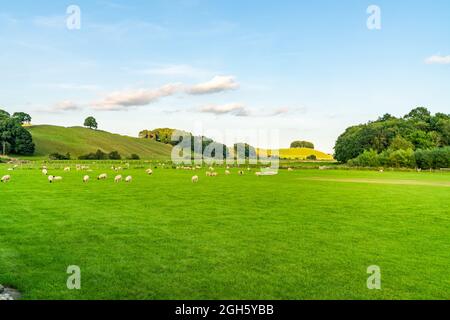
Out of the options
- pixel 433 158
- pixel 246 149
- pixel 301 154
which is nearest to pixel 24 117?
pixel 246 149

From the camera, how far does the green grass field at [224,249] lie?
9.37 meters

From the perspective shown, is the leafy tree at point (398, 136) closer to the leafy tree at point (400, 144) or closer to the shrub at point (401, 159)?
the leafy tree at point (400, 144)

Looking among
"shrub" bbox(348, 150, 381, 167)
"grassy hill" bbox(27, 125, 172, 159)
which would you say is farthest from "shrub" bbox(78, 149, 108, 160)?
"shrub" bbox(348, 150, 381, 167)

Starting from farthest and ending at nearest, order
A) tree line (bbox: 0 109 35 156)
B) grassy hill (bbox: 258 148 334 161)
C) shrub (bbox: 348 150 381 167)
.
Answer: grassy hill (bbox: 258 148 334 161), tree line (bbox: 0 109 35 156), shrub (bbox: 348 150 381 167)

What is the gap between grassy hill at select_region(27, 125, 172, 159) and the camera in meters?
141

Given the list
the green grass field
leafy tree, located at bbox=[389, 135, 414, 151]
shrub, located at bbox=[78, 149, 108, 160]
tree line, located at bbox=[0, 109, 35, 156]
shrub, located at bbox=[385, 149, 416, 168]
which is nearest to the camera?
the green grass field

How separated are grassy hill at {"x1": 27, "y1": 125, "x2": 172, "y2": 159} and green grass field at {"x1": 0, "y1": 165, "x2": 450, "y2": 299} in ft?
405

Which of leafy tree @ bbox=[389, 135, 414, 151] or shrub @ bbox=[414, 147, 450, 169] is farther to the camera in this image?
leafy tree @ bbox=[389, 135, 414, 151]

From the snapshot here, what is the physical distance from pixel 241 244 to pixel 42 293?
6.35 metres

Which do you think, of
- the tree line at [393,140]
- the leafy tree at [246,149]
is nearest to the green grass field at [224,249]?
the tree line at [393,140]

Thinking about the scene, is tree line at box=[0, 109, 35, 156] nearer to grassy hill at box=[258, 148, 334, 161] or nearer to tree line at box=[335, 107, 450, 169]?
grassy hill at box=[258, 148, 334, 161]

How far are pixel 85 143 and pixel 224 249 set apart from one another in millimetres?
154278

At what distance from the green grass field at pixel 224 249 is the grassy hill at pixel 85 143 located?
124 m
